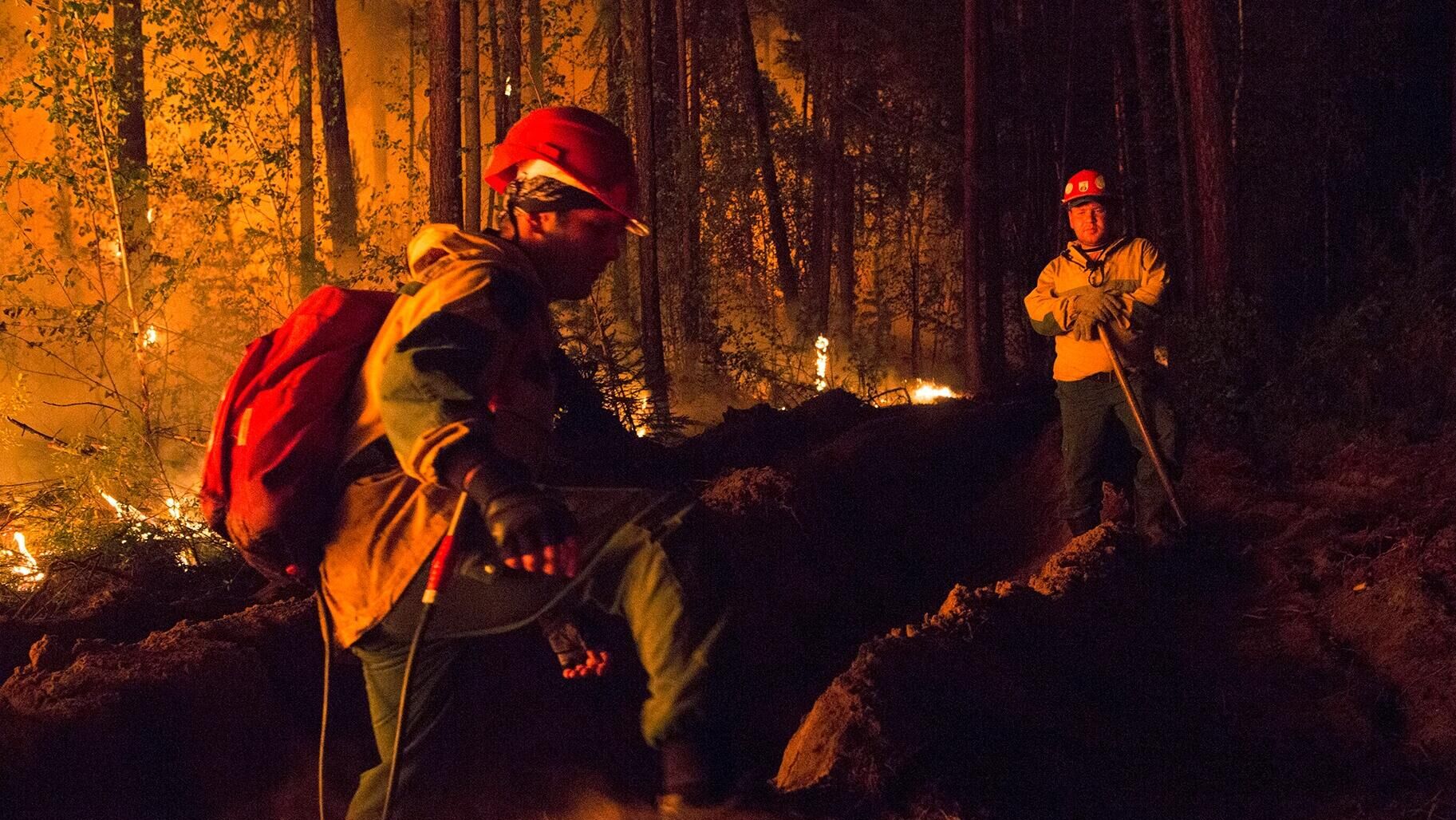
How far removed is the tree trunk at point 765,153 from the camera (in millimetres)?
22781

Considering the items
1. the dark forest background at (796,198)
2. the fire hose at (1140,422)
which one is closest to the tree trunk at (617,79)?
the dark forest background at (796,198)

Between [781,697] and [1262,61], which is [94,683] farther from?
[1262,61]

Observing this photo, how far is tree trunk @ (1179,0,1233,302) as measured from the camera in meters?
11.2

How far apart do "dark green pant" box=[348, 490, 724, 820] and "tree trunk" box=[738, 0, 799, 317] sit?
20.1 meters

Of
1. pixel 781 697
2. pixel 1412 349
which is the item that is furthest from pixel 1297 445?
pixel 781 697

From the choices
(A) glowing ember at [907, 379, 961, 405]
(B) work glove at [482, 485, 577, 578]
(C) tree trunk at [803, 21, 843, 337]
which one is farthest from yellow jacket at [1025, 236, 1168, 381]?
(C) tree trunk at [803, 21, 843, 337]

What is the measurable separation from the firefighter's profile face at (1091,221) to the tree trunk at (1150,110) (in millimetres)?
12676

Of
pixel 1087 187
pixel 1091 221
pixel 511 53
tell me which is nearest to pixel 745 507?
pixel 1091 221

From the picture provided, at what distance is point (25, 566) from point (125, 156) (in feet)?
13.1

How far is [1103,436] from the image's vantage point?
7168mm

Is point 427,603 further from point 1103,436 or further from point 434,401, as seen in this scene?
point 1103,436

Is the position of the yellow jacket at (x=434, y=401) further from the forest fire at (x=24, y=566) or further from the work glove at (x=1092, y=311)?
the forest fire at (x=24, y=566)

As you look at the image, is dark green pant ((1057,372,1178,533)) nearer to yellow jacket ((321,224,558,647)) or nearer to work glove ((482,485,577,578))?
yellow jacket ((321,224,558,647))

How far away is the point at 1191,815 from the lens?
168 inches
